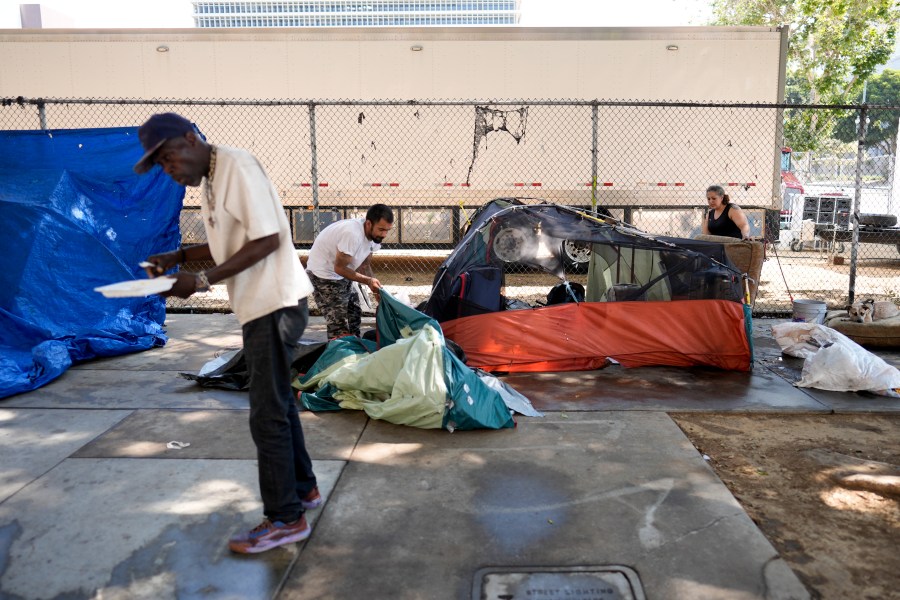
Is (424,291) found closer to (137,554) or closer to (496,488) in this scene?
(496,488)

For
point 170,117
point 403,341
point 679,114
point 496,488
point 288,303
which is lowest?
point 496,488

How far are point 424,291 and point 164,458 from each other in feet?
19.9

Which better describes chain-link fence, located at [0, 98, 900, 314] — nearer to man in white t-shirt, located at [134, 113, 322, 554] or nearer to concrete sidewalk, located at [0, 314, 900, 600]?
concrete sidewalk, located at [0, 314, 900, 600]

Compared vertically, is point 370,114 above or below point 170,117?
above

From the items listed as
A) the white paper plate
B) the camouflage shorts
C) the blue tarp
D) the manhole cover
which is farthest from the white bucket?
the blue tarp

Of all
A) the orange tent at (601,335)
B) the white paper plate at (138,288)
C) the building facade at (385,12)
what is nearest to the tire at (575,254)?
the orange tent at (601,335)

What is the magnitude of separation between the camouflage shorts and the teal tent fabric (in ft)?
2.54

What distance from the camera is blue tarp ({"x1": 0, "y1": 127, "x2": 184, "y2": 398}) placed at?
5.78 m

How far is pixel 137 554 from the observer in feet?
9.21

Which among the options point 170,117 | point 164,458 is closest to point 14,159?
point 164,458

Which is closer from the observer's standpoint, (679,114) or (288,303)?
(288,303)

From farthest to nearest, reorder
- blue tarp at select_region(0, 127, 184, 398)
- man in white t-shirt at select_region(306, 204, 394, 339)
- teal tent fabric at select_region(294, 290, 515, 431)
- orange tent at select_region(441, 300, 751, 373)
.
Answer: blue tarp at select_region(0, 127, 184, 398)
orange tent at select_region(441, 300, 751, 373)
man in white t-shirt at select_region(306, 204, 394, 339)
teal tent fabric at select_region(294, 290, 515, 431)

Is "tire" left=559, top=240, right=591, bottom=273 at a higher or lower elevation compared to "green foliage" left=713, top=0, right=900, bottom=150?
lower

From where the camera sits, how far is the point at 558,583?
2590 mm
